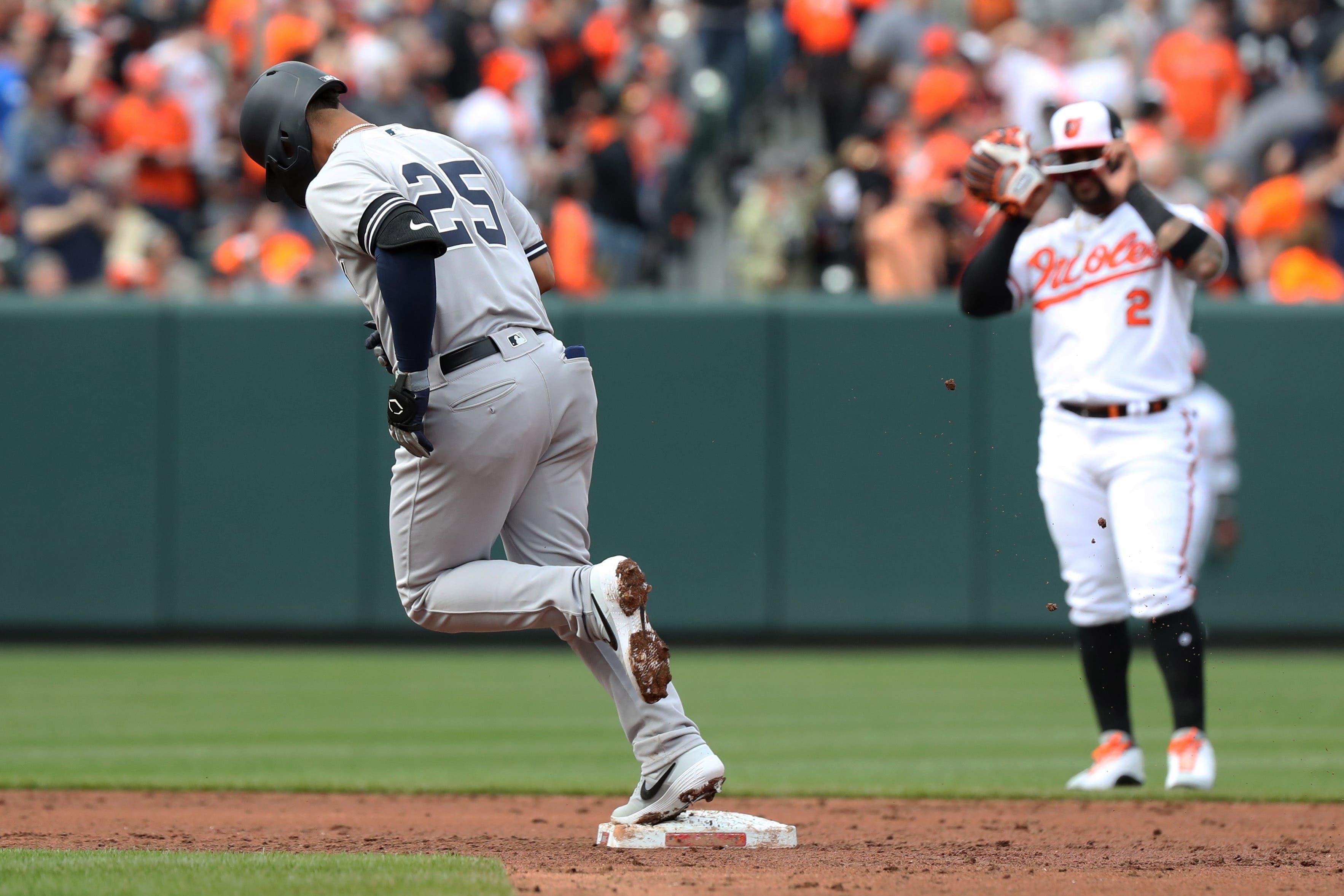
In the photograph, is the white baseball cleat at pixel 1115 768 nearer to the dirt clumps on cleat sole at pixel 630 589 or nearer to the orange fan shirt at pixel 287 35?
the dirt clumps on cleat sole at pixel 630 589

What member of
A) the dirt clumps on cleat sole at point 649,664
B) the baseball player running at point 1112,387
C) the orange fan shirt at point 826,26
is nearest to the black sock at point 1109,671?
the baseball player running at point 1112,387

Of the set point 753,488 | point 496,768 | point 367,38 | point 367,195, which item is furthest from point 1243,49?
point 367,195

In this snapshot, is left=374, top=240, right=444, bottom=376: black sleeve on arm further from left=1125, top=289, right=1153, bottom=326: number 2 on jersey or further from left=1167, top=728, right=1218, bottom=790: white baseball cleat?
left=1167, top=728, right=1218, bottom=790: white baseball cleat

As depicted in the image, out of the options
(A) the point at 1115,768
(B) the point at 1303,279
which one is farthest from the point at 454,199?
(B) the point at 1303,279

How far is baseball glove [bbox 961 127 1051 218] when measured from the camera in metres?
5.60

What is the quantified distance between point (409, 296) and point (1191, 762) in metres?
3.15

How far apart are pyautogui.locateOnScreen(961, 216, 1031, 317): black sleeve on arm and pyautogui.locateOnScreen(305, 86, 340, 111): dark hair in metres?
2.36

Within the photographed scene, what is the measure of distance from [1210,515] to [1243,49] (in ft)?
14.4

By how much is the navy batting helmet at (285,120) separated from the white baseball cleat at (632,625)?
46.5 inches

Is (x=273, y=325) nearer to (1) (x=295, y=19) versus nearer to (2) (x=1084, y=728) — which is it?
(1) (x=295, y=19)

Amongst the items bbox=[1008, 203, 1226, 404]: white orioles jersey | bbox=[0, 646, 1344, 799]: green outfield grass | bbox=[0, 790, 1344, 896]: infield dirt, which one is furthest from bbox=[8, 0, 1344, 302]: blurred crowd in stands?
bbox=[0, 790, 1344, 896]: infield dirt

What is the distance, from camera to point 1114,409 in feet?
18.7

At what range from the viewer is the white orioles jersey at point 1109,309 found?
5.70 m

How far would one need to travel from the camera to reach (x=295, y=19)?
42.0 feet
